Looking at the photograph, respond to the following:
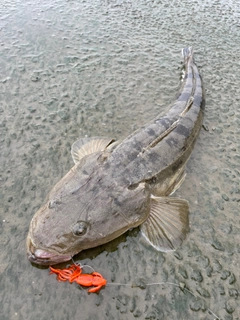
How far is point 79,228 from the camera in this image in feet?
8.47

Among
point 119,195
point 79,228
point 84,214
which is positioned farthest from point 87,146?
point 79,228

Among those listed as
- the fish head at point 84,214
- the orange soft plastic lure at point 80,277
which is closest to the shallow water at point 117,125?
the orange soft plastic lure at point 80,277

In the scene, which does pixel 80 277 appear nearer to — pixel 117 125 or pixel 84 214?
pixel 84 214

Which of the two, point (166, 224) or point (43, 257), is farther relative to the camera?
point (166, 224)

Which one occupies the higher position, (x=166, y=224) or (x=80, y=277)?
(x=80, y=277)

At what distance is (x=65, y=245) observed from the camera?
2543mm

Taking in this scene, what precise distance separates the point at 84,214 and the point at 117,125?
67.0 inches

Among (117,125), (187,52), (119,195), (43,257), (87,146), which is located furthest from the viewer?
(187,52)

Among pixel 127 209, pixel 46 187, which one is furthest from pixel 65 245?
pixel 46 187

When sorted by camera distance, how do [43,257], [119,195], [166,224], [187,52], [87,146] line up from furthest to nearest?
[187,52], [87,146], [166,224], [119,195], [43,257]

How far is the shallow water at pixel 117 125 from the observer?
2586mm

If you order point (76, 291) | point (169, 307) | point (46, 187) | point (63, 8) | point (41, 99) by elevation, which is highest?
point (63, 8)

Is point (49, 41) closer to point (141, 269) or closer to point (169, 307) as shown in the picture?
point (141, 269)

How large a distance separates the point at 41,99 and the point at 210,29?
3630mm
